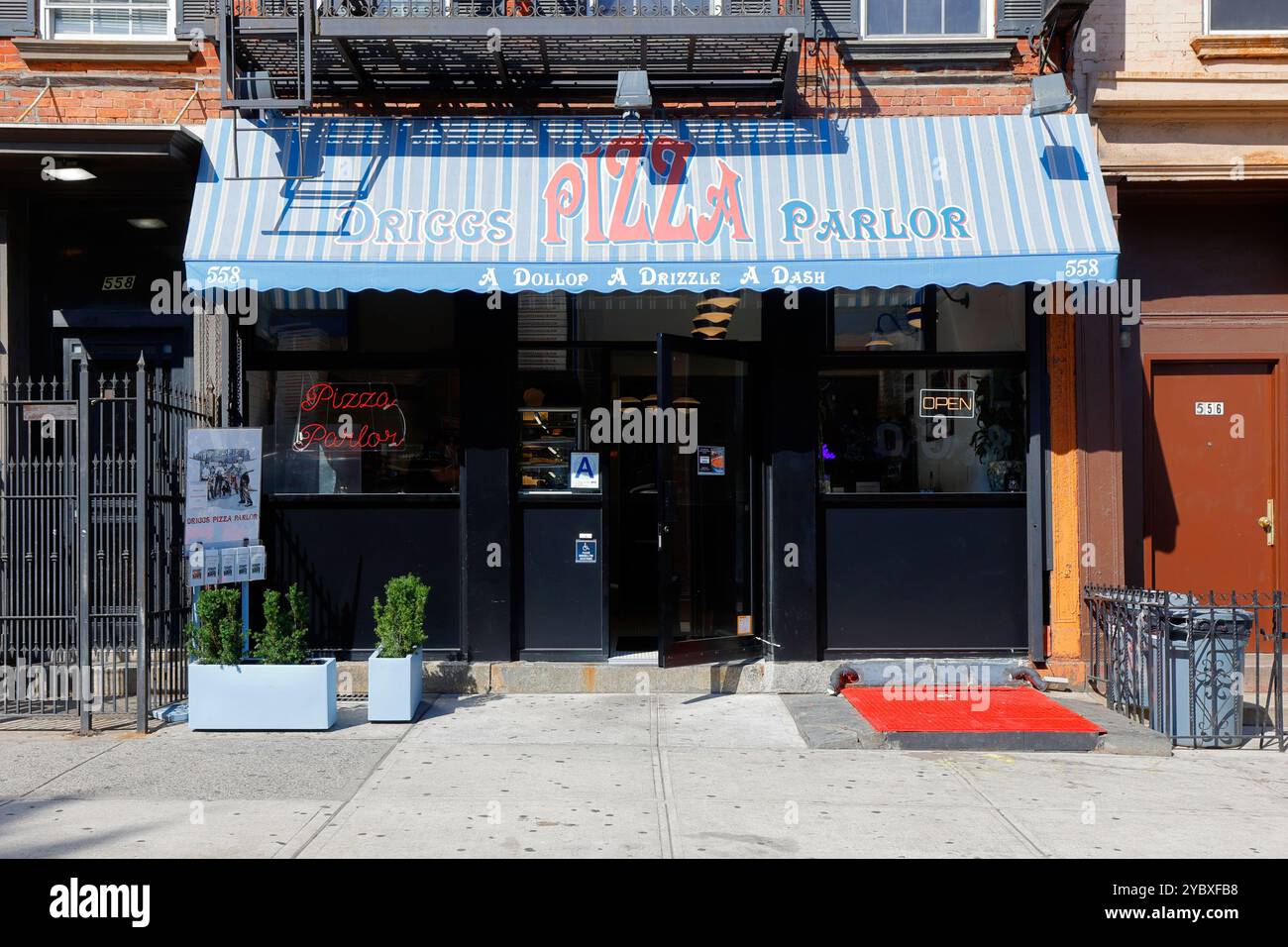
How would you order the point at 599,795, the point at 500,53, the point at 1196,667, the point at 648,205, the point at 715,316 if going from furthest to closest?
1. the point at 715,316
2. the point at 648,205
3. the point at 500,53
4. the point at 1196,667
5. the point at 599,795

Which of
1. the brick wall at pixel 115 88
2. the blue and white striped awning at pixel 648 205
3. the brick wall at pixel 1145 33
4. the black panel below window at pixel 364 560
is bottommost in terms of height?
the black panel below window at pixel 364 560

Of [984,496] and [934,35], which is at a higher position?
[934,35]

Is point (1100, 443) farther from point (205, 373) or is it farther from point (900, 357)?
point (205, 373)

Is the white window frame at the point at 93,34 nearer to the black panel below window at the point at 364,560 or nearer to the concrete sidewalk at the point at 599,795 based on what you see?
the black panel below window at the point at 364,560

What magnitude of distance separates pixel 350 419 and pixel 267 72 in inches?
113

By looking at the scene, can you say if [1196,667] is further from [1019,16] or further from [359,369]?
[359,369]

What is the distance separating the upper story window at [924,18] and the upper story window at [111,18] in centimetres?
592

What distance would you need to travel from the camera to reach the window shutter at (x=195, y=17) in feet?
31.4

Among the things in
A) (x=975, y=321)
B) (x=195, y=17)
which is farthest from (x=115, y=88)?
(x=975, y=321)

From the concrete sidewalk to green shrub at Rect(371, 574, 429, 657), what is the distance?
0.59 m

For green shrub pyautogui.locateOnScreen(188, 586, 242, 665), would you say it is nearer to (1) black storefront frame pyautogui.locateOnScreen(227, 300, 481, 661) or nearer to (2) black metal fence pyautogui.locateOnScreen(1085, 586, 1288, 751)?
(1) black storefront frame pyautogui.locateOnScreen(227, 300, 481, 661)

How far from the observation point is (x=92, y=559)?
859cm

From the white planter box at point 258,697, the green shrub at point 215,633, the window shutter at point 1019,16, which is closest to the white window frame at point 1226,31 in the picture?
the window shutter at point 1019,16

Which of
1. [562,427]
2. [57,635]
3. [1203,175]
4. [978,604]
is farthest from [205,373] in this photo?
[1203,175]
